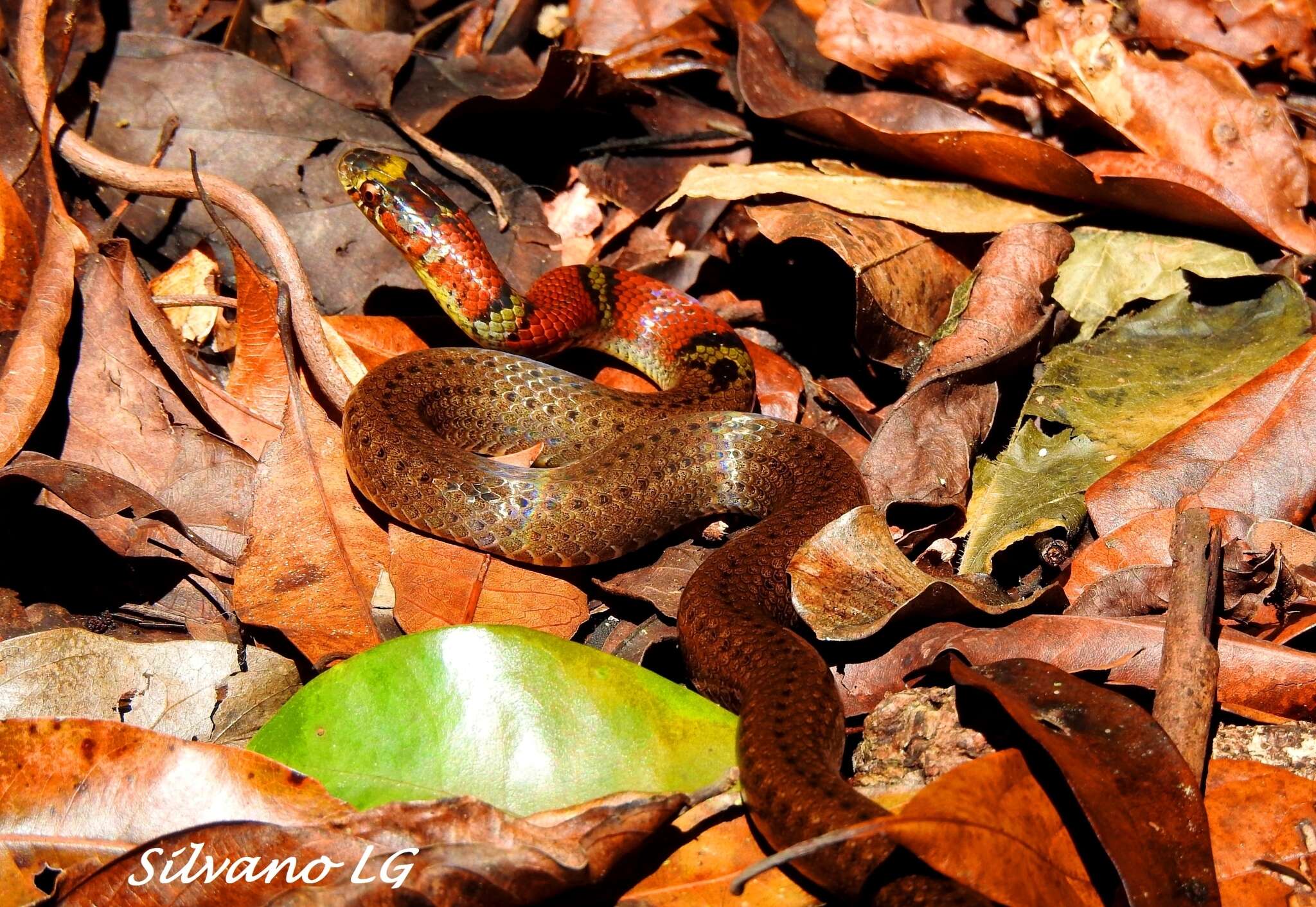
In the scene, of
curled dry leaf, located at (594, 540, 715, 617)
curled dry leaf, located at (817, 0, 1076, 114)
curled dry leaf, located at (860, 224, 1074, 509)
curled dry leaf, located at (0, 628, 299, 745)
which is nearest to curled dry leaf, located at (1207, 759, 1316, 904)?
curled dry leaf, located at (860, 224, 1074, 509)

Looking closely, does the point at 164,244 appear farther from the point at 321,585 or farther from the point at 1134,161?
the point at 1134,161

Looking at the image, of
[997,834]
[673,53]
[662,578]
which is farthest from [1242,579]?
[673,53]

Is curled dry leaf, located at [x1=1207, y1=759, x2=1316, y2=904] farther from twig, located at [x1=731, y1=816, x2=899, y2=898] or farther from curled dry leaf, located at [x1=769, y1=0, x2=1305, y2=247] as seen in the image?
curled dry leaf, located at [x1=769, y1=0, x2=1305, y2=247]

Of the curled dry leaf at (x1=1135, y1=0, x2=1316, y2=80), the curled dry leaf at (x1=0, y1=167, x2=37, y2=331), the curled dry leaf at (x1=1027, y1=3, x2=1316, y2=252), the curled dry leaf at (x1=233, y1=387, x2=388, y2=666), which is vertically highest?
the curled dry leaf at (x1=1135, y1=0, x2=1316, y2=80)

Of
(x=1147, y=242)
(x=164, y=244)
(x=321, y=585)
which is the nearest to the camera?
(x=321, y=585)

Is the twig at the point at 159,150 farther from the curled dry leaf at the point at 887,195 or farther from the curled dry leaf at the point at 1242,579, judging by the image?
the curled dry leaf at the point at 1242,579

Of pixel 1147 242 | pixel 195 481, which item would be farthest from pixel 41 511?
pixel 1147 242
